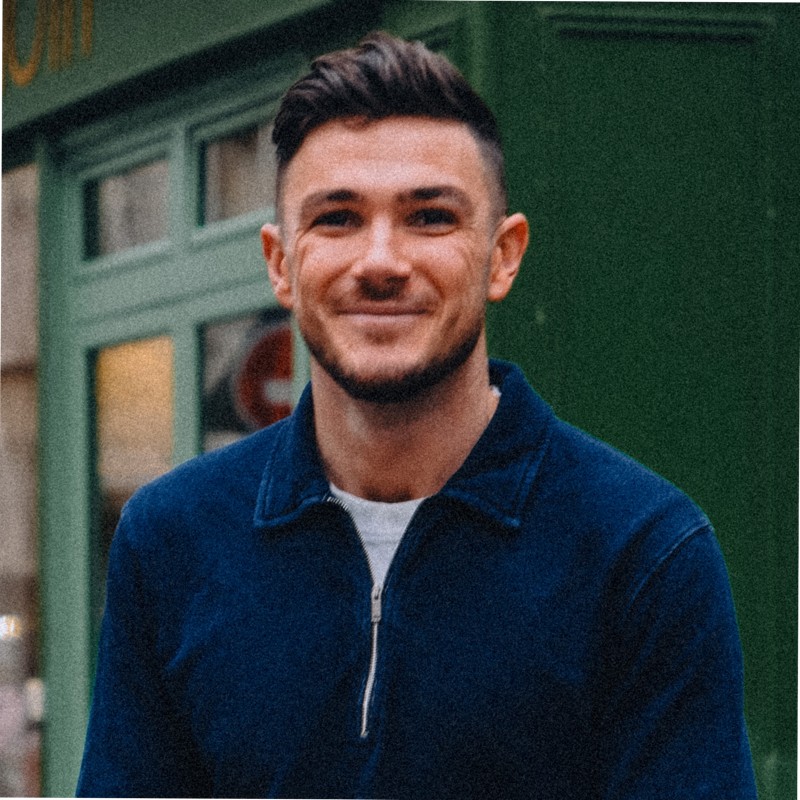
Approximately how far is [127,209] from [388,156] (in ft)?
7.69

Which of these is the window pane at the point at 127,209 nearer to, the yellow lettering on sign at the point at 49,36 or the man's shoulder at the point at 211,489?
the yellow lettering on sign at the point at 49,36

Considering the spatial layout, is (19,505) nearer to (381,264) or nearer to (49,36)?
(49,36)

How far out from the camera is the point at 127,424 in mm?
4500

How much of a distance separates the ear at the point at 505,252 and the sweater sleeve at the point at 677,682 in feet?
2.00

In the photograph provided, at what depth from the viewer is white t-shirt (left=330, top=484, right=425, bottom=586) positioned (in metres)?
2.35

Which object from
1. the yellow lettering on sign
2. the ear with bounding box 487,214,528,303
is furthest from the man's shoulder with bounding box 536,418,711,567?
the yellow lettering on sign

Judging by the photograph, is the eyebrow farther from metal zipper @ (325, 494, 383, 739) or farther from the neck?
metal zipper @ (325, 494, 383, 739)

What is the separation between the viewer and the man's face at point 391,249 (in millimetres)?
2350

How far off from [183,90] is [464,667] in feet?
8.49

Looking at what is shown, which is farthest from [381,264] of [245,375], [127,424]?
[127,424]

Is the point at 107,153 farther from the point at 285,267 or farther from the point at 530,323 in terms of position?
the point at 285,267

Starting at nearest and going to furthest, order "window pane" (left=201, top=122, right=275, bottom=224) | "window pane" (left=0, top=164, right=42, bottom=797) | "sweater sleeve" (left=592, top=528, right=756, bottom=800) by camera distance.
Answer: "sweater sleeve" (left=592, top=528, right=756, bottom=800) → "window pane" (left=201, top=122, right=275, bottom=224) → "window pane" (left=0, top=164, right=42, bottom=797)

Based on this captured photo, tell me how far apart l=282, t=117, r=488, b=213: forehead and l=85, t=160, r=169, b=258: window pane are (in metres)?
2.09

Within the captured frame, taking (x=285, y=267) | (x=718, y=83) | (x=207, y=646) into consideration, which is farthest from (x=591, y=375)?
(x=207, y=646)
